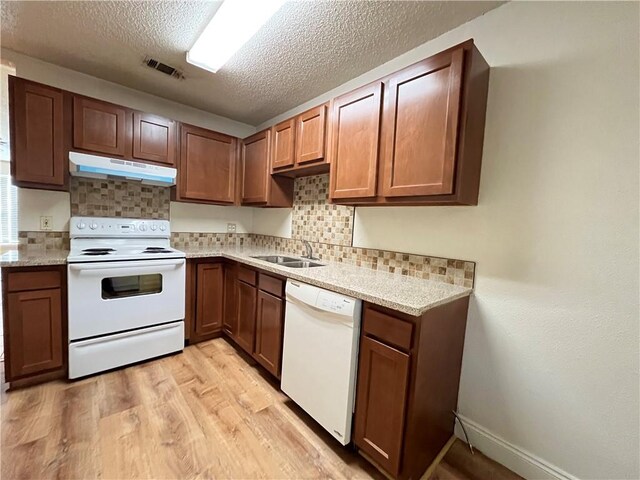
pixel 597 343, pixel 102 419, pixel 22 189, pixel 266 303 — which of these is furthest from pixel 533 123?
pixel 22 189

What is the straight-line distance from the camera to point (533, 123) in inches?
51.2

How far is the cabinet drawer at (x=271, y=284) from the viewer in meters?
1.82

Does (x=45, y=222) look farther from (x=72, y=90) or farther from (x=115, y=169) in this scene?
(x=72, y=90)

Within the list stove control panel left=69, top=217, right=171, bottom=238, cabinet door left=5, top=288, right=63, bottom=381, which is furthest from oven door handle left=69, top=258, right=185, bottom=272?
Answer: stove control panel left=69, top=217, right=171, bottom=238

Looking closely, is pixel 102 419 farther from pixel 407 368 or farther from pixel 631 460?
pixel 631 460

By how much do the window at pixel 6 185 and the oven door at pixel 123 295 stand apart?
0.84 m

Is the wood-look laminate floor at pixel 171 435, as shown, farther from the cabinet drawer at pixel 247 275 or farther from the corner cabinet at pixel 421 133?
the corner cabinet at pixel 421 133

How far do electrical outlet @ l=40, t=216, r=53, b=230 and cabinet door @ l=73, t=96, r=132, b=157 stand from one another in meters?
0.67

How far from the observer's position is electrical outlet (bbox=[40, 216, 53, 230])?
2.15m

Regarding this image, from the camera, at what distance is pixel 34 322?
5.85 feet

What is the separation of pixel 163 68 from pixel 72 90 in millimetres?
844

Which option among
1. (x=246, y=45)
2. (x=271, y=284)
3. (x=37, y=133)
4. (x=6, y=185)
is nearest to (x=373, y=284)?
(x=271, y=284)

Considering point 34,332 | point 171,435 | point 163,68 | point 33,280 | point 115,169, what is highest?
point 163,68

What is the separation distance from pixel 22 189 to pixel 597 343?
375cm
